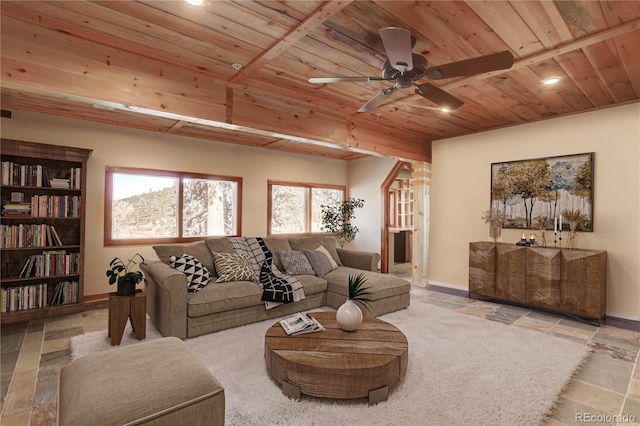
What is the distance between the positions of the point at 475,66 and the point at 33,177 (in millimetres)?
4835

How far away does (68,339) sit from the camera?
3.19 m

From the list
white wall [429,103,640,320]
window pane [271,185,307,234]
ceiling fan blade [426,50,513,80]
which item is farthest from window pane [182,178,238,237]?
ceiling fan blade [426,50,513,80]

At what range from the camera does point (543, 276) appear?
4.03 m

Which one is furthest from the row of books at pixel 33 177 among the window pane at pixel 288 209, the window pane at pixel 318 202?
the window pane at pixel 318 202

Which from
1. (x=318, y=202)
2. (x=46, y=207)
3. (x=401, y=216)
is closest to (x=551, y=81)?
(x=318, y=202)

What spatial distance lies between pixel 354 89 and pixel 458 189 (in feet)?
9.38

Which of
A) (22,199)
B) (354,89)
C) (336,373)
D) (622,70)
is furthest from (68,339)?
(622,70)

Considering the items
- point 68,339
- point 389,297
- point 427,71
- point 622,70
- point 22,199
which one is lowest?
point 68,339

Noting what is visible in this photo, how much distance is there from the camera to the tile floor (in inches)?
80.2

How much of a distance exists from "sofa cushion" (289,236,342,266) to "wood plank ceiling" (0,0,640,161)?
5.06 ft

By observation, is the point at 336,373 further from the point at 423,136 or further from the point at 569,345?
the point at 423,136

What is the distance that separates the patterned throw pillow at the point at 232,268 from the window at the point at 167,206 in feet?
5.66

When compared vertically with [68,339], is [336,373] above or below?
above
